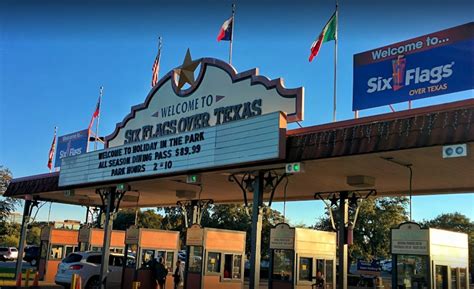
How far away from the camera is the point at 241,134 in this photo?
13.6m

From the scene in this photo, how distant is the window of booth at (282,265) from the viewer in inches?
604

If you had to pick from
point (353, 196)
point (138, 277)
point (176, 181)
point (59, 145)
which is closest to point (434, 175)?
point (353, 196)

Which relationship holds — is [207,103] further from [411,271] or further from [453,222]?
[453,222]

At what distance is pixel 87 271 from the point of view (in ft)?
65.9

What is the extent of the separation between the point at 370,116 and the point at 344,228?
23.6ft

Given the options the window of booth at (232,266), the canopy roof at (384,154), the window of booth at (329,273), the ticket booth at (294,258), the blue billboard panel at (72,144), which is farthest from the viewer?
the blue billboard panel at (72,144)

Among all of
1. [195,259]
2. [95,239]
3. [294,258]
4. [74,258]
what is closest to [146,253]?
[195,259]

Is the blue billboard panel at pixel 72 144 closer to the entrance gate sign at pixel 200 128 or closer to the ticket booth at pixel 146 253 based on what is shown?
the entrance gate sign at pixel 200 128

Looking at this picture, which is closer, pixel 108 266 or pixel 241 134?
pixel 241 134

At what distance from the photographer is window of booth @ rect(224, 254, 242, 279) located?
1864cm

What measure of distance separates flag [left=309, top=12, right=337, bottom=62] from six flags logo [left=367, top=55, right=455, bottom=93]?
9.44 ft

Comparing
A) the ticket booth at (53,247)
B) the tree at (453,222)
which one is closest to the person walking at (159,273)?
the ticket booth at (53,247)

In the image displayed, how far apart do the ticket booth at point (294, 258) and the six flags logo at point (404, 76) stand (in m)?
4.98

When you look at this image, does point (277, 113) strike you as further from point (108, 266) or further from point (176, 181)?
point (108, 266)
